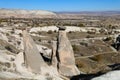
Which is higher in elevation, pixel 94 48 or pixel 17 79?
pixel 17 79

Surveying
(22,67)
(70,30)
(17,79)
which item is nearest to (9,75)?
(17,79)

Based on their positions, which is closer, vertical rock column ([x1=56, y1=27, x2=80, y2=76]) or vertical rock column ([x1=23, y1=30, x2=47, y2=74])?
vertical rock column ([x1=23, y1=30, x2=47, y2=74])

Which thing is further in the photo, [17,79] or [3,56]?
[3,56]

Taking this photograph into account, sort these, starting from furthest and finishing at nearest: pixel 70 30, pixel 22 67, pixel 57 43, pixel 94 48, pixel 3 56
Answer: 1. pixel 70 30
2. pixel 94 48
3. pixel 57 43
4. pixel 3 56
5. pixel 22 67

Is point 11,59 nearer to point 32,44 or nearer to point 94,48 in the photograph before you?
point 32,44

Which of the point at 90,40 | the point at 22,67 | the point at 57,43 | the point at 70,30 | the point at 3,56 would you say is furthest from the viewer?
the point at 70,30

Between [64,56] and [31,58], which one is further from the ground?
[31,58]

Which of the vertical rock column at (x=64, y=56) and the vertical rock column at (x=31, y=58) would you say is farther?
the vertical rock column at (x=64, y=56)

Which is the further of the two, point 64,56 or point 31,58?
point 64,56
